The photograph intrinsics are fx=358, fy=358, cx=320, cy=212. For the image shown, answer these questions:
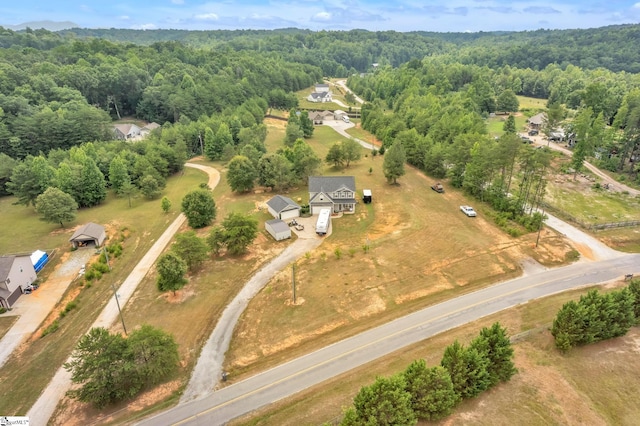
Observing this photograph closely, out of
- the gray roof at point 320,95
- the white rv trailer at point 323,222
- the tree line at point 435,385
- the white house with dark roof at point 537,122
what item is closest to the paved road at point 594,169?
the white house with dark roof at point 537,122

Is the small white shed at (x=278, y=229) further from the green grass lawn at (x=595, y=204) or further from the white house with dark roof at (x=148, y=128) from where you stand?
the white house with dark roof at (x=148, y=128)

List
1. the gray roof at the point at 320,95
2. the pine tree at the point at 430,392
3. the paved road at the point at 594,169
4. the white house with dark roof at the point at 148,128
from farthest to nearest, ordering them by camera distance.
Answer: the gray roof at the point at 320,95, the white house with dark roof at the point at 148,128, the paved road at the point at 594,169, the pine tree at the point at 430,392

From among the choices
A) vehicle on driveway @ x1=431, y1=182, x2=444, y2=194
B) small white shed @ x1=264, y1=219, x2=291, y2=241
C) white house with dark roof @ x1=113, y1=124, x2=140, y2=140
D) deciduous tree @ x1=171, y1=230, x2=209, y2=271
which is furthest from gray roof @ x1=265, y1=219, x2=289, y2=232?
white house with dark roof @ x1=113, y1=124, x2=140, y2=140

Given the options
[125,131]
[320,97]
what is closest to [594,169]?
[320,97]

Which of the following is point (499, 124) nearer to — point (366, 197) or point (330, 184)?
point (366, 197)

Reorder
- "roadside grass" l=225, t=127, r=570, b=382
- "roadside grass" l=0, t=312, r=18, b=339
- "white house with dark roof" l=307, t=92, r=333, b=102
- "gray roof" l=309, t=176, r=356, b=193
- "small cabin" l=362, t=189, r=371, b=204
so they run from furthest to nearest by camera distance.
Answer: "white house with dark roof" l=307, t=92, r=333, b=102 < "small cabin" l=362, t=189, r=371, b=204 < "gray roof" l=309, t=176, r=356, b=193 < "roadside grass" l=0, t=312, r=18, b=339 < "roadside grass" l=225, t=127, r=570, b=382

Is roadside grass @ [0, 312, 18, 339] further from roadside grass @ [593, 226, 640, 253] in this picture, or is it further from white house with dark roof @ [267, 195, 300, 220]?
roadside grass @ [593, 226, 640, 253]

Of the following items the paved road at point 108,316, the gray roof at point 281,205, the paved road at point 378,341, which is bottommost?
the paved road at point 108,316
